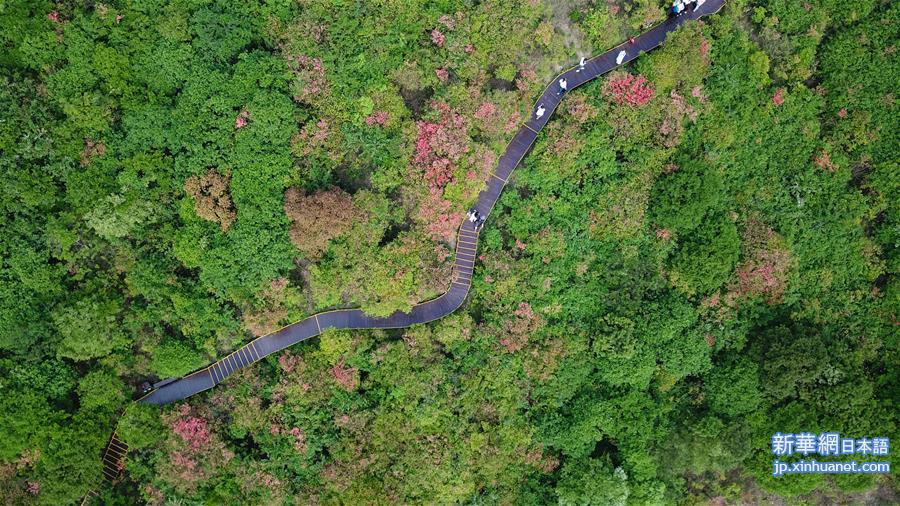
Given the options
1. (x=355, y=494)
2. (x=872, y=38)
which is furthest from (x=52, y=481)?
(x=872, y=38)

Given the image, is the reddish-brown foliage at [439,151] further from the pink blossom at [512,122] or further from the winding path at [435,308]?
the winding path at [435,308]

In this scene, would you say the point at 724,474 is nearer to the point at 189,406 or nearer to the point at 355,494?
the point at 355,494

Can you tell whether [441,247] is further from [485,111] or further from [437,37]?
[437,37]

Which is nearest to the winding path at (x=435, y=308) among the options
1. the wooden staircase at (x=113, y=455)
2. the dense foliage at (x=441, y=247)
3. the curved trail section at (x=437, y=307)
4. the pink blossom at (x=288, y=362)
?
the curved trail section at (x=437, y=307)

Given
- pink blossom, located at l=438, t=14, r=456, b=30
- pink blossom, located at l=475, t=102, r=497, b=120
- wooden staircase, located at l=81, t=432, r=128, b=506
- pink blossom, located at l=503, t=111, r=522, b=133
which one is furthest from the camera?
wooden staircase, located at l=81, t=432, r=128, b=506

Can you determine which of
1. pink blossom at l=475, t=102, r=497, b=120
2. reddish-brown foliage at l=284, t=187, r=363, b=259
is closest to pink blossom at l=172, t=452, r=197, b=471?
reddish-brown foliage at l=284, t=187, r=363, b=259

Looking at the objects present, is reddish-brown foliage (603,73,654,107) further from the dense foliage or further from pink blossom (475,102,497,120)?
pink blossom (475,102,497,120)
